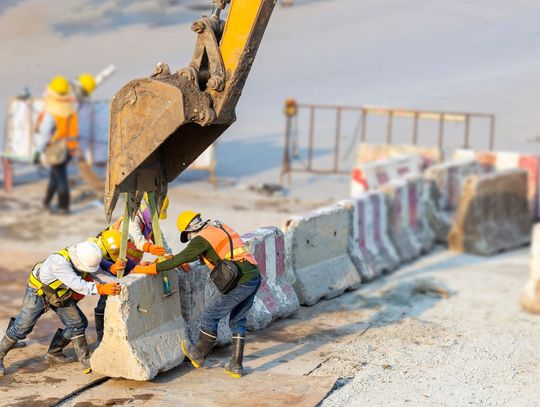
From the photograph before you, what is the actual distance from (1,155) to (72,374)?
37.9ft

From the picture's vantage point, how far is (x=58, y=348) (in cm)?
985

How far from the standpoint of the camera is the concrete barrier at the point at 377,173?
54.5 feet

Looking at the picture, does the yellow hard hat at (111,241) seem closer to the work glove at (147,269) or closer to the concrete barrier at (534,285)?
the work glove at (147,269)

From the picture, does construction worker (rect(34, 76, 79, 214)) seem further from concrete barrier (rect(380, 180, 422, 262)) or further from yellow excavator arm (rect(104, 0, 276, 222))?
yellow excavator arm (rect(104, 0, 276, 222))

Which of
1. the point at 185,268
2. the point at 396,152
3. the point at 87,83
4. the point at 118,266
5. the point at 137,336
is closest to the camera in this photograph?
the point at 137,336

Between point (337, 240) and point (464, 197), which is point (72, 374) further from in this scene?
point (464, 197)

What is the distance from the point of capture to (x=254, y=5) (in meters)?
8.70

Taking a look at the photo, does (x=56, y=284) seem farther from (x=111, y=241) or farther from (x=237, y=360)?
(x=237, y=360)

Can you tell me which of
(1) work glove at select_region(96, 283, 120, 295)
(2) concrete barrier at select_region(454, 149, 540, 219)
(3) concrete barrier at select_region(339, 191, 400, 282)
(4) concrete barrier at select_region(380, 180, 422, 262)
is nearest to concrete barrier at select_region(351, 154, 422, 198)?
(4) concrete barrier at select_region(380, 180, 422, 262)

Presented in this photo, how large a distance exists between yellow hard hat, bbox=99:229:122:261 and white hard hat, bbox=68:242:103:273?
0.96 feet

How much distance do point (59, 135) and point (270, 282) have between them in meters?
7.69

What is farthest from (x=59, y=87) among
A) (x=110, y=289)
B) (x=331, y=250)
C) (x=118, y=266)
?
(x=110, y=289)

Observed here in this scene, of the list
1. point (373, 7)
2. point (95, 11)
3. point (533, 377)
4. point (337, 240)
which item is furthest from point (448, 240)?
point (373, 7)

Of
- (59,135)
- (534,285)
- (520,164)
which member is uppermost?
(59,135)
